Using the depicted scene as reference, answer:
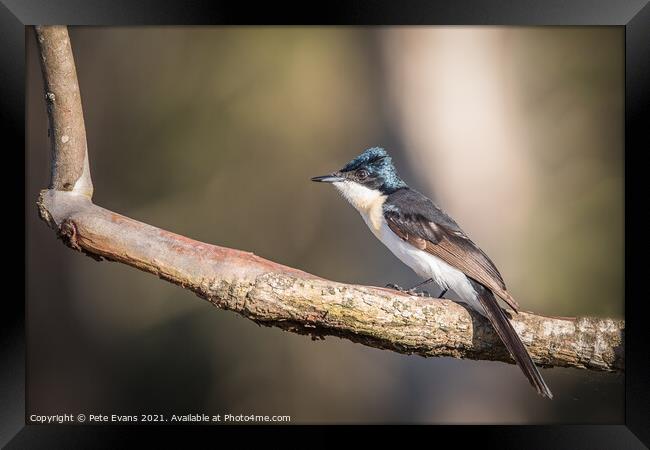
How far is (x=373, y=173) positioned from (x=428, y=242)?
61 centimetres

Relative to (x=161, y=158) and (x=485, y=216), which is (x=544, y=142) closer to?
(x=485, y=216)

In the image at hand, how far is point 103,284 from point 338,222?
5.68ft

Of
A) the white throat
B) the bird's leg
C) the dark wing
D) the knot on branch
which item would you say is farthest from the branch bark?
the white throat

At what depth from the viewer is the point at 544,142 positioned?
4340 millimetres

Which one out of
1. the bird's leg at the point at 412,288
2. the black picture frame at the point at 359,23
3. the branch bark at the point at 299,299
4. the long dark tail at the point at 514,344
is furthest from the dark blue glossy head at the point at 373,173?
the long dark tail at the point at 514,344

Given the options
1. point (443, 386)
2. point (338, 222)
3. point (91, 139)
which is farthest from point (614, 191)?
point (91, 139)

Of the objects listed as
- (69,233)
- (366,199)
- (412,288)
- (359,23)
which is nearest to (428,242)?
(412,288)

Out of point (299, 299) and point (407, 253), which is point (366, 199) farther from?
point (299, 299)

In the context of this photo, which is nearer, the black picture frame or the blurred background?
the black picture frame

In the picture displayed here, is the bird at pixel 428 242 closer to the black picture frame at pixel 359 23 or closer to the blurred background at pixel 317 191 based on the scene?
the blurred background at pixel 317 191

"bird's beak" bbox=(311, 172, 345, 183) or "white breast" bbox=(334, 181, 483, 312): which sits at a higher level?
"bird's beak" bbox=(311, 172, 345, 183)

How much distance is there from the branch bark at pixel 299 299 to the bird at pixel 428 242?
6.7 inches

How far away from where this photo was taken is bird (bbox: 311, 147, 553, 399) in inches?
132

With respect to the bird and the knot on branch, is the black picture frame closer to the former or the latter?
the knot on branch
